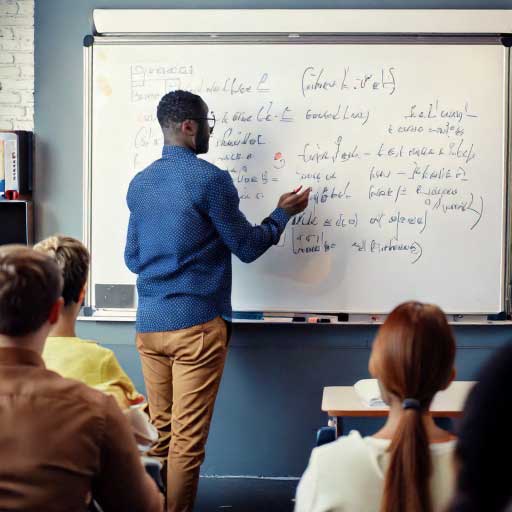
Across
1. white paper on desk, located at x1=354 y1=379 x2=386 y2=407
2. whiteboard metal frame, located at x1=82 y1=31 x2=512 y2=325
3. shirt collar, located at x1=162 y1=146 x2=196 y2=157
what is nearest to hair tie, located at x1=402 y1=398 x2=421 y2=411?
white paper on desk, located at x1=354 y1=379 x2=386 y2=407

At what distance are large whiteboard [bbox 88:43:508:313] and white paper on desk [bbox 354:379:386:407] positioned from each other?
2.20 feet

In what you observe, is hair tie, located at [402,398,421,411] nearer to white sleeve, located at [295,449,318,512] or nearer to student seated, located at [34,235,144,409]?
white sleeve, located at [295,449,318,512]

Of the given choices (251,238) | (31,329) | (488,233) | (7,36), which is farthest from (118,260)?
(31,329)

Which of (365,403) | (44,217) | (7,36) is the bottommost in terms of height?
(365,403)

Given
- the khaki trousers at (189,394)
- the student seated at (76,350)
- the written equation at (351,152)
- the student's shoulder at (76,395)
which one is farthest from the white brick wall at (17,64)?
the student's shoulder at (76,395)

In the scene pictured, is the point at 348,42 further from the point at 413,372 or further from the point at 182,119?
the point at 413,372

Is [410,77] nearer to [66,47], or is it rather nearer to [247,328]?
[247,328]

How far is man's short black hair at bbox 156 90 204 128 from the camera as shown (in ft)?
9.54

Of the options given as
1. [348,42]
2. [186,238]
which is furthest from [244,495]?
[348,42]

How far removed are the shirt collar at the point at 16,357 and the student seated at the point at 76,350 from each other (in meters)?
0.38

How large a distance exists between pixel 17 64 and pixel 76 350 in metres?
2.14

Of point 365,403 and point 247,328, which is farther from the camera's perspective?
point 247,328

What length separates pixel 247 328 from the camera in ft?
11.4

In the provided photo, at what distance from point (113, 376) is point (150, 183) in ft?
3.79
